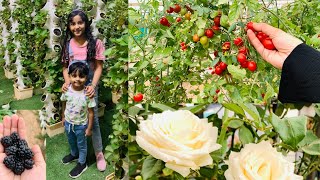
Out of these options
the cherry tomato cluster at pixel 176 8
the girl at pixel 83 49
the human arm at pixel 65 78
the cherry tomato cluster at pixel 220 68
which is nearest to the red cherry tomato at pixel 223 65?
the cherry tomato cluster at pixel 220 68

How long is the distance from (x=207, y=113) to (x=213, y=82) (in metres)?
0.45

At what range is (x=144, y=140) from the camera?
83 centimetres

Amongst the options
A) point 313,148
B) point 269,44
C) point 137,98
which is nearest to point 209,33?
point 269,44

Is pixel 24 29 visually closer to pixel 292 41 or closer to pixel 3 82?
pixel 3 82

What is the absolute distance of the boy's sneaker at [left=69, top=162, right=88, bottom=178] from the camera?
1305mm

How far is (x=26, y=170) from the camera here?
117 centimetres

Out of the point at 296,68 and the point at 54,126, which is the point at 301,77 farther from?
the point at 54,126

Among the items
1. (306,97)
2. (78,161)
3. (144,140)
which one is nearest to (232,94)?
(306,97)

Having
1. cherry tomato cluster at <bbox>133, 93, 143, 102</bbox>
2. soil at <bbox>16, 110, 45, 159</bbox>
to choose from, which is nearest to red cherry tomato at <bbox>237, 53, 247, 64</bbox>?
cherry tomato cluster at <bbox>133, 93, 143, 102</bbox>

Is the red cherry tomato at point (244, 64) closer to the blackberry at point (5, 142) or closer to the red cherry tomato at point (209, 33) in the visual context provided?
the red cherry tomato at point (209, 33)

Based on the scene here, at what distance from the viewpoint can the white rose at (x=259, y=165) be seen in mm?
808

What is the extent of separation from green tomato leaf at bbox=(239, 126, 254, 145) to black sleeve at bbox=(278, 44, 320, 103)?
7.7 inches

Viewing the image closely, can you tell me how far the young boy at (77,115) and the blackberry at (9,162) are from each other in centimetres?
17

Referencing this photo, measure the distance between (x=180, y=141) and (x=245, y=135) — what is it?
178 mm
